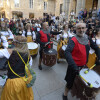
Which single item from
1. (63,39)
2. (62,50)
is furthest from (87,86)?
(63,39)

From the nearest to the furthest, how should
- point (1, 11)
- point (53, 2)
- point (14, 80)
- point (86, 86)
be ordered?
point (14, 80) < point (86, 86) < point (1, 11) < point (53, 2)

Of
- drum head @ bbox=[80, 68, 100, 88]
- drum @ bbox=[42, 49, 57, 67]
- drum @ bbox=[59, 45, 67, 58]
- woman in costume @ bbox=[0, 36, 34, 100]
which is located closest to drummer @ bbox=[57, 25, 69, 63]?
drum @ bbox=[59, 45, 67, 58]

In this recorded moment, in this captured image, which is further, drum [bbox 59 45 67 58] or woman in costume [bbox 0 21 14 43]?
woman in costume [bbox 0 21 14 43]

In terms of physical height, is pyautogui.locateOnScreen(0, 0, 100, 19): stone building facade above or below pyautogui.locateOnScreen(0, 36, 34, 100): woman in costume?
above

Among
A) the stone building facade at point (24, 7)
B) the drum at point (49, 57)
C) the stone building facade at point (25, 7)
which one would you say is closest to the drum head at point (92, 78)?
the drum at point (49, 57)

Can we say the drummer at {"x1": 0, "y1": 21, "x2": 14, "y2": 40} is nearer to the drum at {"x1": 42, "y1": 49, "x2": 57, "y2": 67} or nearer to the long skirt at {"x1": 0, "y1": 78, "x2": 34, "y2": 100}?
the drum at {"x1": 42, "y1": 49, "x2": 57, "y2": 67}

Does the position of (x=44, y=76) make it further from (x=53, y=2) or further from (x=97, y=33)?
(x=53, y=2)

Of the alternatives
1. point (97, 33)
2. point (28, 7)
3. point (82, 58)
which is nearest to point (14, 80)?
point (82, 58)

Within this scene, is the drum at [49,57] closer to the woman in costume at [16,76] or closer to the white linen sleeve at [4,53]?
the woman in costume at [16,76]

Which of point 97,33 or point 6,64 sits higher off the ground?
point 97,33

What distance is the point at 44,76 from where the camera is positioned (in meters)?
3.34

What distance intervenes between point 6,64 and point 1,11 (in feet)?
90.0

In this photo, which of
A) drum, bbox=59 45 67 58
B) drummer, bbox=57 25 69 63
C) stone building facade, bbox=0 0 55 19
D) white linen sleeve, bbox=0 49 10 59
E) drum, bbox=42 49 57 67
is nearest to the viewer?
white linen sleeve, bbox=0 49 10 59

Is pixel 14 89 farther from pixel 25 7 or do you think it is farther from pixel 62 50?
pixel 25 7
